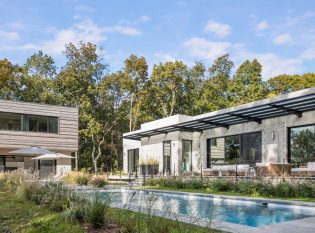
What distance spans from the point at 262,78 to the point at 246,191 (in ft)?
70.6

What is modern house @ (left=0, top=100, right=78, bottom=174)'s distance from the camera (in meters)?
21.7

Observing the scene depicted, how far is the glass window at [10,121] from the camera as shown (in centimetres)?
2164

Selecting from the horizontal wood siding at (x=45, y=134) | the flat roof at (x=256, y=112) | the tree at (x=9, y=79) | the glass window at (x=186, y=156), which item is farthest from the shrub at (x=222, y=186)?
the tree at (x=9, y=79)

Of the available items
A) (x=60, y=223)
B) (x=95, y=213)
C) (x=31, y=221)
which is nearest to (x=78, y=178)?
(x=31, y=221)

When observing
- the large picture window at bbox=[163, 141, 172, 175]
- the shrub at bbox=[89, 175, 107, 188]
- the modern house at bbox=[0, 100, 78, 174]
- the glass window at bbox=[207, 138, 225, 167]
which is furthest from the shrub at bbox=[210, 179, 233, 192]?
the modern house at bbox=[0, 100, 78, 174]

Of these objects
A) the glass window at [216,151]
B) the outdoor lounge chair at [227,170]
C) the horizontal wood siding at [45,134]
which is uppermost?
the horizontal wood siding at [45,134]

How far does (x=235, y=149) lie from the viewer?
18.8 metres

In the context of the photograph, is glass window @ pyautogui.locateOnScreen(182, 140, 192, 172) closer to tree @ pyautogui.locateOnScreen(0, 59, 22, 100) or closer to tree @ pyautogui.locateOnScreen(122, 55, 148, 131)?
tree @ pyautogui.locateOnScreen(122, 55, 148, 131)

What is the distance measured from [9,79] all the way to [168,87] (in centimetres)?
1399

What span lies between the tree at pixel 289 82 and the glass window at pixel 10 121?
66.7 feet

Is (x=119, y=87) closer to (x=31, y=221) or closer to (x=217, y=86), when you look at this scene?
(x=217, y=86)

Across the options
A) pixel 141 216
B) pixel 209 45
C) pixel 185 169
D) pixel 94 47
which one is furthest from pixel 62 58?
pixel 141 216

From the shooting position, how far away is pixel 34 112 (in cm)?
2266

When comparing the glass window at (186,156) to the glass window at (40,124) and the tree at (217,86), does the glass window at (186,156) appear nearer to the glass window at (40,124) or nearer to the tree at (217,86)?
the glass window at (40,124)
